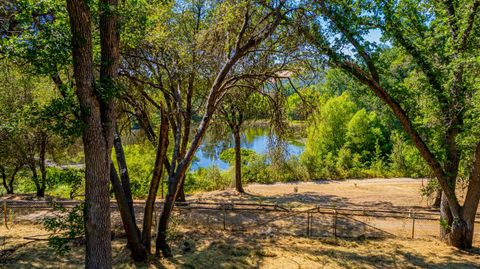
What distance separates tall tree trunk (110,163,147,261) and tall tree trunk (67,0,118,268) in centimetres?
210

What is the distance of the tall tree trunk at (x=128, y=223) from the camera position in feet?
24.3

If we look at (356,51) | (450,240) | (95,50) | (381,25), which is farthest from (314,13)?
(450,240)

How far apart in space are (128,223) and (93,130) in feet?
11.7

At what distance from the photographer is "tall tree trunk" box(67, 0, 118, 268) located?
188 inches

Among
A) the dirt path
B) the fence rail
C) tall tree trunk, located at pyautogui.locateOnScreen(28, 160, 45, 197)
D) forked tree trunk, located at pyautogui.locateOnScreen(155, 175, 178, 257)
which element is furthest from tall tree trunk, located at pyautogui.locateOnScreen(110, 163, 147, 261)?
tall tree trunk, located at pyautogui.locateOnScreen(28, 160, 45, 197)

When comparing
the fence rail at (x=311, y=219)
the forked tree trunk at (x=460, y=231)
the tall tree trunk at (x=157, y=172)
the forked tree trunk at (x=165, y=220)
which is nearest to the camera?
the tall tree trunk at (x=157, y=172)

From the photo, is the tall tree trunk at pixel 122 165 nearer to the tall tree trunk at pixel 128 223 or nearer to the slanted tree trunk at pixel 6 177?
the tall tree trunk at pixel 128 223

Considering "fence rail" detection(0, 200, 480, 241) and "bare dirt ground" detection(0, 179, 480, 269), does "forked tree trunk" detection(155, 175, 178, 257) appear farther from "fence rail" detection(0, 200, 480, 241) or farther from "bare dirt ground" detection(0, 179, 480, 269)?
"fence rail" detection(0, 200, 480, 241)

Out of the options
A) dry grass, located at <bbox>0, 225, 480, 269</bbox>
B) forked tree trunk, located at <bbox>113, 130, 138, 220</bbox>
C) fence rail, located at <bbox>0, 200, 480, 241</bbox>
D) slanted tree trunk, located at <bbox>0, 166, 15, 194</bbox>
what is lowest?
dry grass, located at <bbox>0, 225, 480, 269</bbox>

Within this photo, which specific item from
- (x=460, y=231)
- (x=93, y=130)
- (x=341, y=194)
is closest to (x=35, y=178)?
(x=93, y=130)

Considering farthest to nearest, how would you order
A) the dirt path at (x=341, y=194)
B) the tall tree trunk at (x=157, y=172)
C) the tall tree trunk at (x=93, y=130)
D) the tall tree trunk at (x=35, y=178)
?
the dirt path at (x=341, y=194) < the tall tree trunk at (x=35, y=178) < the tall tree trunk at (x=157, y=172) < the tall tree trunk at (x=93, y=130)

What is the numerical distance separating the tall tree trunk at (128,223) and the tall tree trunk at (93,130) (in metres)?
2.10

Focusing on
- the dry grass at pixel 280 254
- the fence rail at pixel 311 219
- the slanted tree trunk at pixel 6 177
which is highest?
the slanted tree trunk at pixel 6 177

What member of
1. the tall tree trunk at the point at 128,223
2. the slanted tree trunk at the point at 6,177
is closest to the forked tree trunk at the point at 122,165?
the tall tree trunk at the point at 128,223
